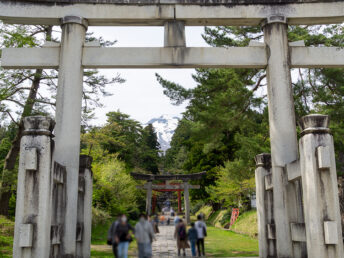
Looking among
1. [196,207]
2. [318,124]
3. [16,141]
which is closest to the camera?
[318,124]

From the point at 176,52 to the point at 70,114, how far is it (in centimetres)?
295

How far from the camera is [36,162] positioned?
612cm

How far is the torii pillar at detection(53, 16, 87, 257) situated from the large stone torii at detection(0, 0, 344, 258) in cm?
2

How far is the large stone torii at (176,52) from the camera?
813 cm

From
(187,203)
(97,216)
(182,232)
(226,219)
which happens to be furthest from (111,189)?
(182,232)

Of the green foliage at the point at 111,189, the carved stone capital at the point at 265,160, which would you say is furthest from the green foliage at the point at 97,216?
the carved stone capital at the point at 265,160

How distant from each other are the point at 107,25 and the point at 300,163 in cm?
584

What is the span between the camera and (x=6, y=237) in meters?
14.0

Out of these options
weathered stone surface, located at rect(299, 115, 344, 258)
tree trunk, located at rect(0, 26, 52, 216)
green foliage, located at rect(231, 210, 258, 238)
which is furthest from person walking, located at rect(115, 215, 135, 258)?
green foliage, located at rect(231, 210, 258, 238)

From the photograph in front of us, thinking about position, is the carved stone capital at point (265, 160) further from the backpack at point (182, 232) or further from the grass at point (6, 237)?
the grass at point (6, 237)

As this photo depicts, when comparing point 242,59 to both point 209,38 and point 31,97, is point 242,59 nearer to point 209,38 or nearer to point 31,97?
point 209,38

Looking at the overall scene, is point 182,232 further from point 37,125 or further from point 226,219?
Answer: point 226,219

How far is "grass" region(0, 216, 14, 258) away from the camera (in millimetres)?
11219

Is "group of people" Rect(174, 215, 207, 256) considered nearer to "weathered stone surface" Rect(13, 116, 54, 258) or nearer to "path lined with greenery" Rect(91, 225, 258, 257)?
"path lined with greenery" Rect(91, 225, 258, 257)
